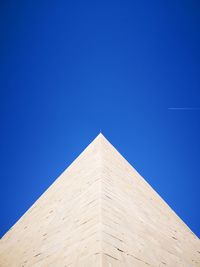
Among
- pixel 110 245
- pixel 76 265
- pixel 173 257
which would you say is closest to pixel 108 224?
pixel 110 245

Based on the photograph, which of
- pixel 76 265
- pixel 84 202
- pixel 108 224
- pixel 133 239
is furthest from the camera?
pixel 84 202

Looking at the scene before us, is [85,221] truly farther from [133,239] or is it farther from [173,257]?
[173,257]

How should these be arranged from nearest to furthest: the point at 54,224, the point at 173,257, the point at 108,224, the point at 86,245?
1. the point at 86,245
2. the point at 108,224
3. the point at 173,257
4. the point at 54,224

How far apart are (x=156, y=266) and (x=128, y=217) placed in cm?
62

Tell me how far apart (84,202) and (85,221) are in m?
0.49

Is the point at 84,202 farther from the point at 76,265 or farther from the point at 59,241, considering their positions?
the point at 76,265

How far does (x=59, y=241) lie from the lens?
90.1 inches

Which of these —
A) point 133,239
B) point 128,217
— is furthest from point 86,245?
point 128,217

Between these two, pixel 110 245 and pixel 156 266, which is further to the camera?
pixel 156 266

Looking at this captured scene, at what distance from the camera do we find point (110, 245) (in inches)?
67.2

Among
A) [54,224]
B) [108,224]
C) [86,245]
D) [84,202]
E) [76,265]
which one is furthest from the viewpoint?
[54,224]

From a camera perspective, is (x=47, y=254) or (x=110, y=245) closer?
(x=110, y=245)

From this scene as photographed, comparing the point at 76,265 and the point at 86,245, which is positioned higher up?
the point at 86,245

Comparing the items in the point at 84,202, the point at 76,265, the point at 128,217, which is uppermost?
the point at 84,202
